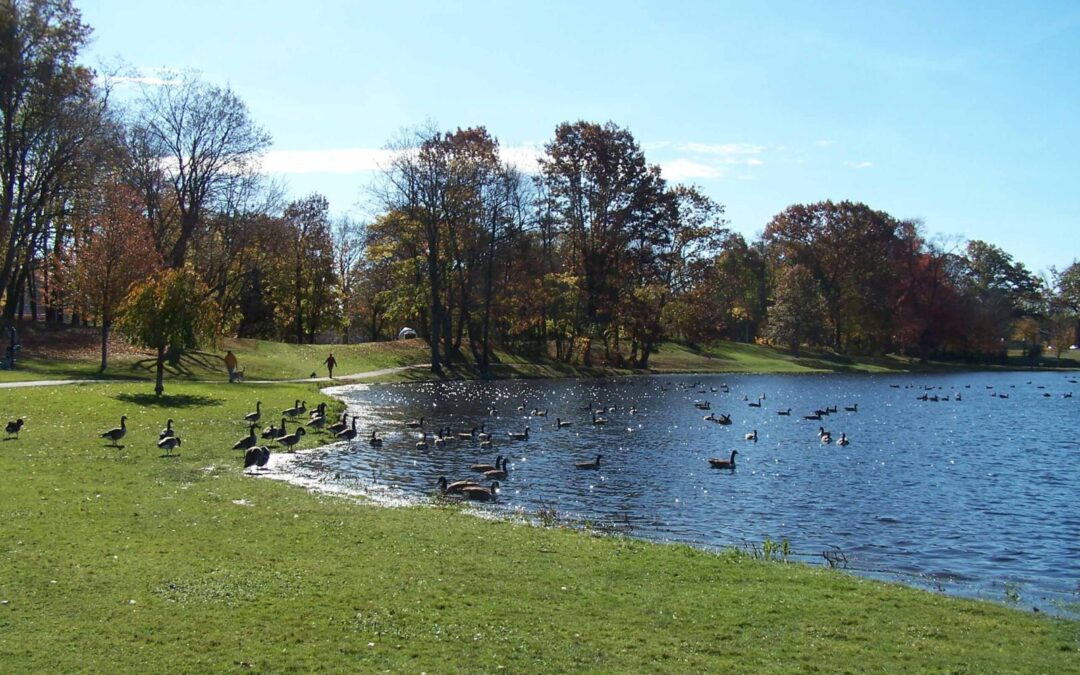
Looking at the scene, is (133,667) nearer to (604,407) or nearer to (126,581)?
(126,581)

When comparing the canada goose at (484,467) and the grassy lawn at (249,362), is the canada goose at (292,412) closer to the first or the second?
the canada goose at (484,467)

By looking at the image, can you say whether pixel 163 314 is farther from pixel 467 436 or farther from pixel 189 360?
pixel 189 360

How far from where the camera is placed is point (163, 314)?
3894 cm

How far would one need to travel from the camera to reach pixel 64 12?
4900cm

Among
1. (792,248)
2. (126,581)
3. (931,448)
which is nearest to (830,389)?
(931,448)

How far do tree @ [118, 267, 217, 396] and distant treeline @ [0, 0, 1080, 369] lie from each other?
1784 mm

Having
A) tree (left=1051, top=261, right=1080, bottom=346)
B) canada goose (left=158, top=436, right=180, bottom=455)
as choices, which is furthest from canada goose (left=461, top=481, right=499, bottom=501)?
tree (left=1051, top=261, right=1080, bottom=346)

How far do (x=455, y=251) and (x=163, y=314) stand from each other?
39.3 metres

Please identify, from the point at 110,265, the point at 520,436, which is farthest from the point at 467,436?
the point at 110,265

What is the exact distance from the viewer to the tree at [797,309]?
4385 inches

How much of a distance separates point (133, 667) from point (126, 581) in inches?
123

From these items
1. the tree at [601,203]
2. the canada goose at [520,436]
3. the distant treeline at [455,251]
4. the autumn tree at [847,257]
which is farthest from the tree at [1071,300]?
the canada goose at [520,436]

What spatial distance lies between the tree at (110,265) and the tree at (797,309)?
264ft

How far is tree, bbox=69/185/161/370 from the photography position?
47562 millimetres
